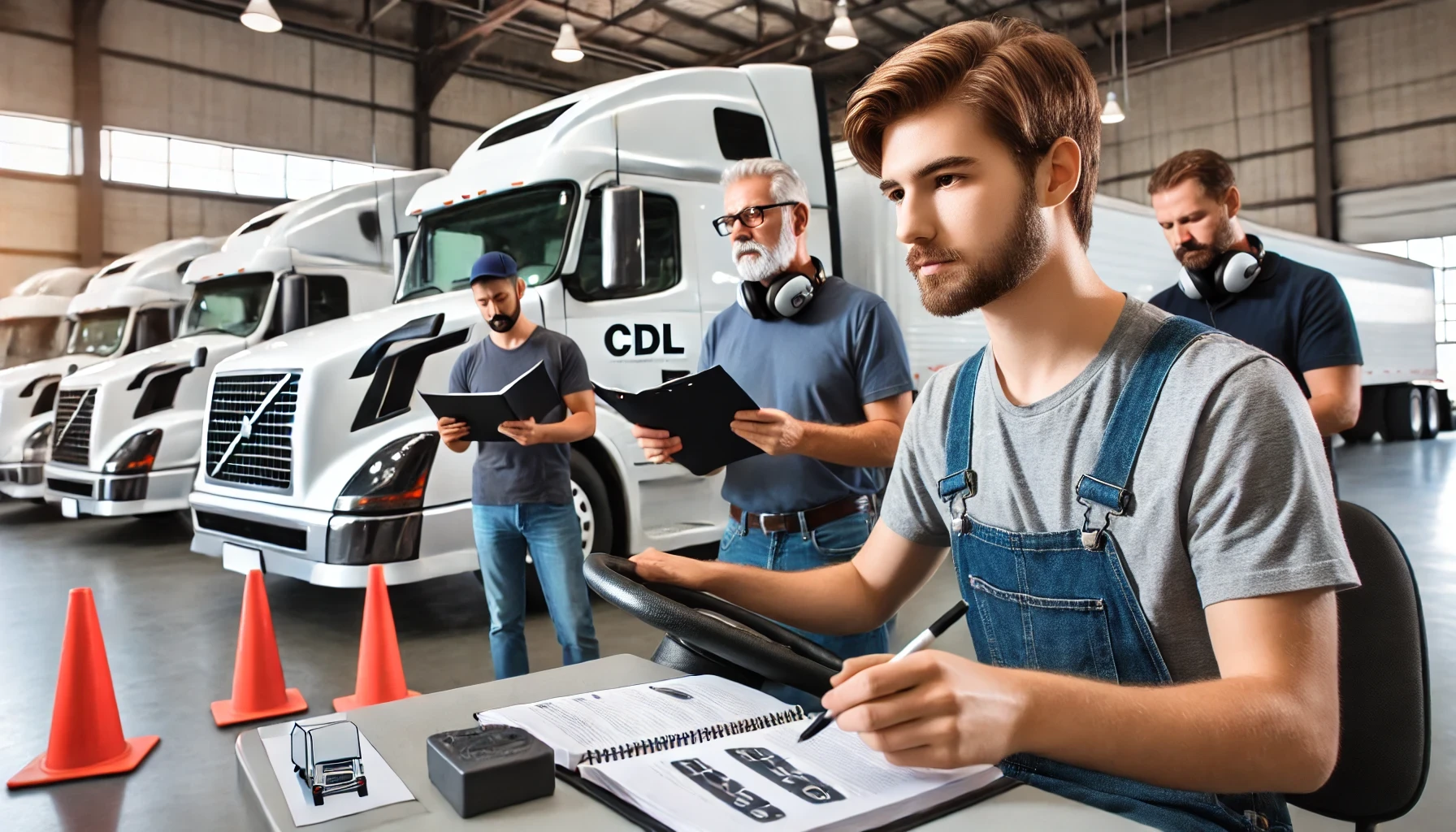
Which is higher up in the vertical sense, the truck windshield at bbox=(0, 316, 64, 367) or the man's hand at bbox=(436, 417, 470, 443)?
the truck windshield at bbox=(0, 316, 64, 367)

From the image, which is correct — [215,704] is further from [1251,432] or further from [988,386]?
[1251,432]

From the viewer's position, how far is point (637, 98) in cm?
507

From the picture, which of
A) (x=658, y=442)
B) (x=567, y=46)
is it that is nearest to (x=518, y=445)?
(x=658, y=442)

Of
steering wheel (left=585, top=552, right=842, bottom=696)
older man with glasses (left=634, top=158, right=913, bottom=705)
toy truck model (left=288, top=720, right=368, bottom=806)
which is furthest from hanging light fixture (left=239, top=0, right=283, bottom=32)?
toy truck model (left=288, top=720, right=368, bottom=806)

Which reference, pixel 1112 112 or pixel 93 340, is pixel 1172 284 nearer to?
pixel 1112 112

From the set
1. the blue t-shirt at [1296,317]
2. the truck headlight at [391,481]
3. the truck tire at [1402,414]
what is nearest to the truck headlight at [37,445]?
the truck headlight at [391,481]

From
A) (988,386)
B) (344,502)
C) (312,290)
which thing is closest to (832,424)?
(988,386)

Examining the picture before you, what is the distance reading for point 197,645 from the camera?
15.9ft

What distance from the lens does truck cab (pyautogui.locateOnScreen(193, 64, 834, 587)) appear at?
4543 mm

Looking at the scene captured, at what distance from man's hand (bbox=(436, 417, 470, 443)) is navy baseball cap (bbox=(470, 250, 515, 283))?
0.57 metres

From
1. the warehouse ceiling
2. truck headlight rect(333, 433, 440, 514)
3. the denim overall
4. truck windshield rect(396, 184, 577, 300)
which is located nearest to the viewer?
the denim overall

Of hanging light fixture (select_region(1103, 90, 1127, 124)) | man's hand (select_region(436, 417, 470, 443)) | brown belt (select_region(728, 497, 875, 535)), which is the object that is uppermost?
hanging light fixture (select_region(1103, 90, 1127, 124))

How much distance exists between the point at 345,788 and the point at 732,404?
133 centimetres

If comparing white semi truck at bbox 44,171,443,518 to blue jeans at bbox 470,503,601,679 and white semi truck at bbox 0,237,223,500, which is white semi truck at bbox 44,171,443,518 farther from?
blue jeans at bbox 470,503,601,679
